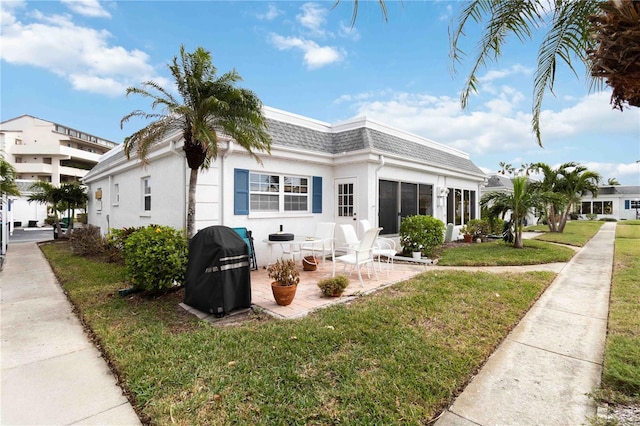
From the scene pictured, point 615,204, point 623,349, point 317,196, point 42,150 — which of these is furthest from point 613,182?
point 42,150

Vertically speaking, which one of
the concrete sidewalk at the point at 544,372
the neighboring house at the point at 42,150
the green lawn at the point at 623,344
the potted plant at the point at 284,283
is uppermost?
the neighboring house at the point at 42,150

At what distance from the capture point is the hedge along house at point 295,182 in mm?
7965

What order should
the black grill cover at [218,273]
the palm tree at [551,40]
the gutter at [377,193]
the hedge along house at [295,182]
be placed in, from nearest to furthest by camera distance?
the palm tree at [551,40] < the black grill cover at [218,273] < the hedge along house at [295,182] < the gutter at [377,193]

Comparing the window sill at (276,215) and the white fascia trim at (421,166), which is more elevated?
the white fascia trim at (421,166)

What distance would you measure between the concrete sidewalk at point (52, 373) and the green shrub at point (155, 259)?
112 centimetres

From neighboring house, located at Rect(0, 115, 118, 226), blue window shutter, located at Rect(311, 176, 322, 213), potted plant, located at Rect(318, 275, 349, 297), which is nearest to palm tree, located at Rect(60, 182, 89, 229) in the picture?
blue window shutter, located at Rect(311, 176, 322, 213)

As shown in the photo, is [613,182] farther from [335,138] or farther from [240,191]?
[240,191]

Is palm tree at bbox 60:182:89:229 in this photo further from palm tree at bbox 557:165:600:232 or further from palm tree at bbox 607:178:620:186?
palm tree at bbox 607:178:620:186

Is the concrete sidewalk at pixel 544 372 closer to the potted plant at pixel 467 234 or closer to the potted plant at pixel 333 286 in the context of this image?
the potted plant at pixel 333 286

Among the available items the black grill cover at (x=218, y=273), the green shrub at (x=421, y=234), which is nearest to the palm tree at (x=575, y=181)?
the green shrub at (x=421, y=234)

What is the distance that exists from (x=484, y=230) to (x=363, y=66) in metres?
10.00

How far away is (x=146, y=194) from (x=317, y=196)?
5.79m

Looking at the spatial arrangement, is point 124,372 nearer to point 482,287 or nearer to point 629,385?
point 629,385

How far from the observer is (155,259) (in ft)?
17.5
